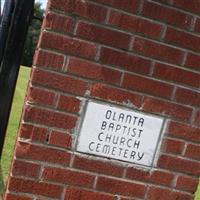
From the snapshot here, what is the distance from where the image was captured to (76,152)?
2992 millimetres

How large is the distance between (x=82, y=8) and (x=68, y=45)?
8.4 inches

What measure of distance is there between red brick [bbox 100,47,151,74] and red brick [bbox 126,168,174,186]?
582mm

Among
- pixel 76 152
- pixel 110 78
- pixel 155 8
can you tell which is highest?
pixel 155 8

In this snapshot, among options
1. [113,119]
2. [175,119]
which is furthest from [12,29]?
[175,119]

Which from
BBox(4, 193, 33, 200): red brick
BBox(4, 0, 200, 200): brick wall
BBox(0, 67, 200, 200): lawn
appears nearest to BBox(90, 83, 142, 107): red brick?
BBox(4, 0, 200, 200): brick wall

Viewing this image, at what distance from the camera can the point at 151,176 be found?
313cm

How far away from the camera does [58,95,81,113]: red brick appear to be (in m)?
2.94

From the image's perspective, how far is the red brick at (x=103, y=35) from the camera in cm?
291

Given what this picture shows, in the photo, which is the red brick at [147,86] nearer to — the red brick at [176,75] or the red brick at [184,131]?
the red brick at [176,75]

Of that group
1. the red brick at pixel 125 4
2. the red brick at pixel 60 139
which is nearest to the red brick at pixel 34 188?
the red brick at pixel 60 139

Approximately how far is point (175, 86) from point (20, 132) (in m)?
0.92

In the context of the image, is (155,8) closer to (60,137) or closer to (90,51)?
(90,51)

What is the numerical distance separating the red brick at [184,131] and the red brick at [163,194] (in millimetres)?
332

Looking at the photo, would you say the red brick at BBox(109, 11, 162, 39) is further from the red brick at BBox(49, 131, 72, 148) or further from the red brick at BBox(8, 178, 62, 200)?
the red brick at BBox(8, 178, 62, 200)
